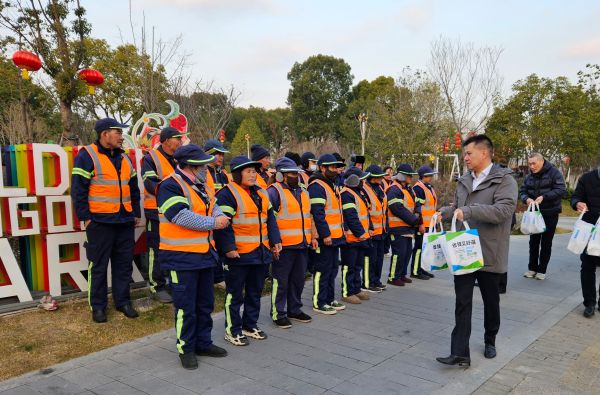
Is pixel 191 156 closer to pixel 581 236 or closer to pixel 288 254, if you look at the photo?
pixel 288 254

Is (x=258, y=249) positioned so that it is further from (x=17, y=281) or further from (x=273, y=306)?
(x=17, y=281)

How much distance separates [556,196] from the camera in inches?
287

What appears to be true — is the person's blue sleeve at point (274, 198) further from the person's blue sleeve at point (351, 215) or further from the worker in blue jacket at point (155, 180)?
the worker in blue jacket at point (155, 180)

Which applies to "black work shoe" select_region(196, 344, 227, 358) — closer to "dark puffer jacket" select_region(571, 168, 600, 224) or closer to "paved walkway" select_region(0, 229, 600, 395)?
"paved walkway" select_region(0, 229, 600, 395)

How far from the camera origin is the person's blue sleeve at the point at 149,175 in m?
5.45

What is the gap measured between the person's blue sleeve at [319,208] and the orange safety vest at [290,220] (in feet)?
0.91

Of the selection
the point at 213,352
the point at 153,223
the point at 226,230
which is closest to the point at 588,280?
the point at 226,230

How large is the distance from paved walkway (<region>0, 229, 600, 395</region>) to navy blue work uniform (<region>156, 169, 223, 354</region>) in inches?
16.2

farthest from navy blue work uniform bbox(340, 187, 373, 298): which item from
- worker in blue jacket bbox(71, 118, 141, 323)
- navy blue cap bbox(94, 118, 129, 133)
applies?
navy blue cap bbox(94, 118, 129, 133)

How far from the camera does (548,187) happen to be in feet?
24.2

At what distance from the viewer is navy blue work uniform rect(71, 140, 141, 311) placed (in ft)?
16.3

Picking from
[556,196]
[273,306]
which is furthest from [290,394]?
[556,196]

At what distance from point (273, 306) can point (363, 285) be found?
199cm

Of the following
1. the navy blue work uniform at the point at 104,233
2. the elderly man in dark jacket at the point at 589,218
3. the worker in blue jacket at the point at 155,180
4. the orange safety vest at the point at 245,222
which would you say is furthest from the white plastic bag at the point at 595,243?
the navy blue work uniform at the point at 104,233
